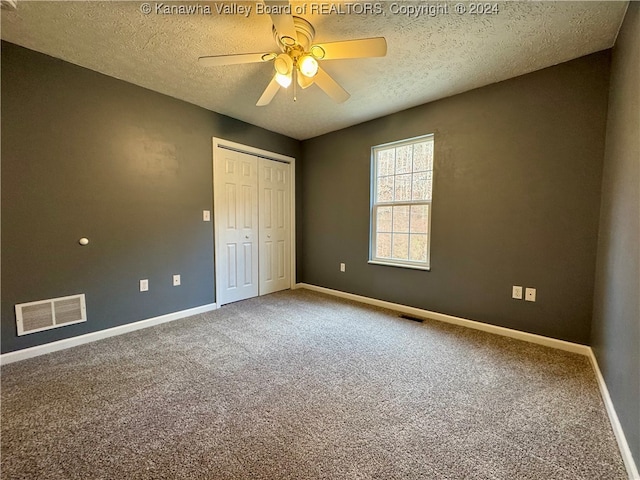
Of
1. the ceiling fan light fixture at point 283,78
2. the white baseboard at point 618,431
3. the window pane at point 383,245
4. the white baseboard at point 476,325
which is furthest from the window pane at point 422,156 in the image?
the white baseboard at point 618,431

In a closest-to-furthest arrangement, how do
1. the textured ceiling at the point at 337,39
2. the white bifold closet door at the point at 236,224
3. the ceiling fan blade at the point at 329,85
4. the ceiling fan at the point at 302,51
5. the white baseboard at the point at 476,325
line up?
the ceiling fan at the point at 302,51, the textured ceiling at the point at 337,39, the ceiling fan blade at the point at 329,85, the white baseboard at the point at 476,325, the white bifold closet door at the point at 236,224

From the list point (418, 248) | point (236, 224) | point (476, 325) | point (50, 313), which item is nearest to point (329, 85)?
point (418, 248)

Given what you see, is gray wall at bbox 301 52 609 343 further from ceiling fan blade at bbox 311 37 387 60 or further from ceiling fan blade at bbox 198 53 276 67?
ceiling fan blade at bbox 198 53 276 67

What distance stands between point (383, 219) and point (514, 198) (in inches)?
55.4

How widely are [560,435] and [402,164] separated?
2.75 meters

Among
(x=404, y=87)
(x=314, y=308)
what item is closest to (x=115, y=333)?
(x=314, y=308)

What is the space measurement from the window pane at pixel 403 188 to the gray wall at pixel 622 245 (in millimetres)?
1640

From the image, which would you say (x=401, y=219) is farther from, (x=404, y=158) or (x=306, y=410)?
(x=306, y=410)

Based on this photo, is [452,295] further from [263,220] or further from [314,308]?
[263,220]

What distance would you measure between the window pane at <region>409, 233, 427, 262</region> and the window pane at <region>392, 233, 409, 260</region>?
0.05 metres

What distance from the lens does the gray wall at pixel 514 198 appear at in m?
2.17

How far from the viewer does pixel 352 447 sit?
130 cm

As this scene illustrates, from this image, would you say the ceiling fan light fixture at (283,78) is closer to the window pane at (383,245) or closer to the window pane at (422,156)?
the window pane at (422,156)

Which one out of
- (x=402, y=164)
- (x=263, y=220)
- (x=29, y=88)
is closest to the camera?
(x=29, y=88)
